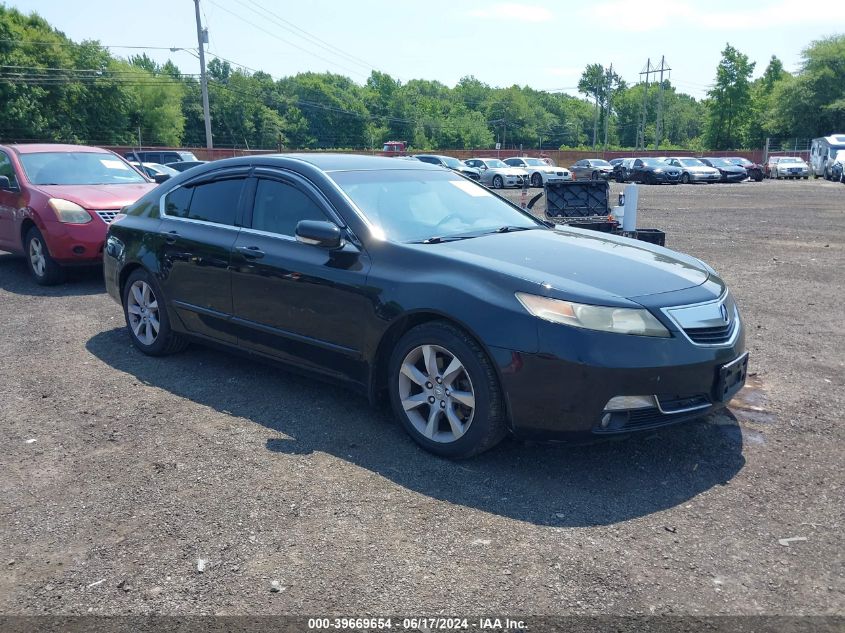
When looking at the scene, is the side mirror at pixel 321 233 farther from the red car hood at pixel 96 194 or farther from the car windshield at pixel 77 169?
the car windshield at pixel 77 169

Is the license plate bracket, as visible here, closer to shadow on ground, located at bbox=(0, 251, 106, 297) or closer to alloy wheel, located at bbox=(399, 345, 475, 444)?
alloy wheel, located at bbox=(399, 345, 475, 444)

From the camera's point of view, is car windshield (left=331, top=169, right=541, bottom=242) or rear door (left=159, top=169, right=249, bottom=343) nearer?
car windshield (left=331, top=169, right=541, bottom=242)

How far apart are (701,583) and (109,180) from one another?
29.5 ft

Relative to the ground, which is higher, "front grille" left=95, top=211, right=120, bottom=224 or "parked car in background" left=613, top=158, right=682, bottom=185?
"parked car in background" left=613, top=158, right=682, bottom=185

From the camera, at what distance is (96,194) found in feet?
29.9


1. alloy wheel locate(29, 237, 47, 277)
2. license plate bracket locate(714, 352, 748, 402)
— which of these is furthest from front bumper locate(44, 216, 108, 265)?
license plate bracket locate(714, 352, 748, 402)

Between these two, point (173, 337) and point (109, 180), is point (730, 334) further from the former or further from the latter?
point (109, 180)

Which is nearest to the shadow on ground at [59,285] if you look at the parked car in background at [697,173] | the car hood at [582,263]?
the car hood at [582,263]

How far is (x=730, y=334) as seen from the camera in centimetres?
413

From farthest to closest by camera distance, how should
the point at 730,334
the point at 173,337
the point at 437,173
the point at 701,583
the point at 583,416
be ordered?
the point at 173,337 → the point at 437,173 → the point at 730,334 → the point at 583,416 → the point at 701,583

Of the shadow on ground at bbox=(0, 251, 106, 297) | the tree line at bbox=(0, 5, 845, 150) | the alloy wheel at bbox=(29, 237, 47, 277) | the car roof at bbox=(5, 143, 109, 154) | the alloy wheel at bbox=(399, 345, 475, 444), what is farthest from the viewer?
the tree line at bbox=(0, 5, 845, 150)

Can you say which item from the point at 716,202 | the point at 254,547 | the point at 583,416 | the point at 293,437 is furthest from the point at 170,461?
the point at 716,202

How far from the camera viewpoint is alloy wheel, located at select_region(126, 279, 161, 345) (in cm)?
605

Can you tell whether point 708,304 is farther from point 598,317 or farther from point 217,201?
point 217,201
